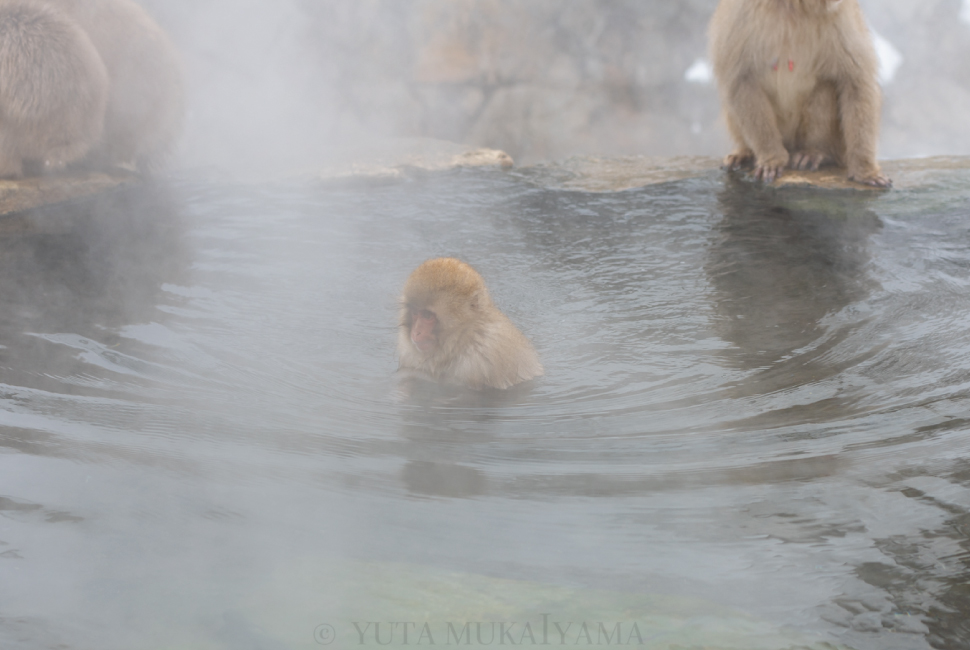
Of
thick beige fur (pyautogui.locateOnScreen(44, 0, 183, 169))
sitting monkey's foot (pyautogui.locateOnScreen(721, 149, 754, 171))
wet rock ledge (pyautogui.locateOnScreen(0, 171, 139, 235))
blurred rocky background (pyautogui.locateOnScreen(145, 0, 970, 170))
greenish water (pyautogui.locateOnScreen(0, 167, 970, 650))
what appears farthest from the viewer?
blurred rocky background (pyautogui.locateOnScreen(145, 0, 970, 170))

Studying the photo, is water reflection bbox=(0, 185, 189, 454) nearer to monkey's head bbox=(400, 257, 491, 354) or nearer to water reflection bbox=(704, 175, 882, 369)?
monkey's head bbox=(400, 257, 491, 354)

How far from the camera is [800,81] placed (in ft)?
14.6

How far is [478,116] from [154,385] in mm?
7920

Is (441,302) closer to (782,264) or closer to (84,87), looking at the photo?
(782,264)

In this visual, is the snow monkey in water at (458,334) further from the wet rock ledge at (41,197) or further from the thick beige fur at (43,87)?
the thick beige fur at (43,87)

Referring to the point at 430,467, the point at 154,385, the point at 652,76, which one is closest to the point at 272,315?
the point at 154,385

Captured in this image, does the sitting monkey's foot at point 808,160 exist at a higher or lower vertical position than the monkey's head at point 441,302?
higher

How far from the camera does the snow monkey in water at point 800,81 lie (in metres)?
4.30

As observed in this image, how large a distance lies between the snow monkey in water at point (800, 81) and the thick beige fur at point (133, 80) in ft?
10.6

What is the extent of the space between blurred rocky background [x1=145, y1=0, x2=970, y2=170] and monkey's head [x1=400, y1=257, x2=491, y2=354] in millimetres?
7060

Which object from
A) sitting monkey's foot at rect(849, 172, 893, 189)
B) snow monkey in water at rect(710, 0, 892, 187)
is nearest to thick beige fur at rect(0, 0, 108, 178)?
snow monkey in water at rect(710, 0, 892, 187)

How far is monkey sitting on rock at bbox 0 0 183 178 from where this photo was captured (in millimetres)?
4004

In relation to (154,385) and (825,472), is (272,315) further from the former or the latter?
(825,472)

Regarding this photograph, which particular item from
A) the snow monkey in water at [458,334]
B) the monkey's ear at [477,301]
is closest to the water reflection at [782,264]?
the snow monkey in water at [458,334]
